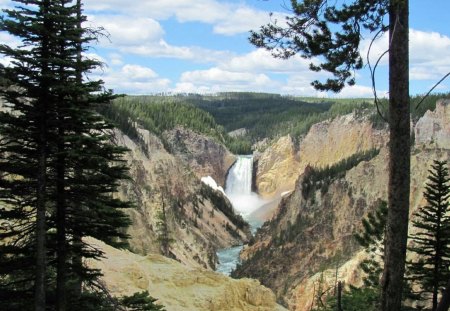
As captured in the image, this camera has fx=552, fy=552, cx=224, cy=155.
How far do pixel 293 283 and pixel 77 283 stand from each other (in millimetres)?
54278

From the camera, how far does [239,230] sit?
11869cm

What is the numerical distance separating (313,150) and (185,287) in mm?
138819

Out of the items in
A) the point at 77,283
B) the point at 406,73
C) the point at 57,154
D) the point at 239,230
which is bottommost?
the point at 239,230

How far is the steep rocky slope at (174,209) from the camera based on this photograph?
7412 cm

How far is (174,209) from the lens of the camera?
317 ft

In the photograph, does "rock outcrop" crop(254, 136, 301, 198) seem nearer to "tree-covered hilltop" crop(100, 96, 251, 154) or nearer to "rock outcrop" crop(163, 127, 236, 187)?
"rock outcrop" crop(163, 127, 236, 187)

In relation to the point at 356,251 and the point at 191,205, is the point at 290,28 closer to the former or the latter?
the point at 356,251

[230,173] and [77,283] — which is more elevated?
[77,283]

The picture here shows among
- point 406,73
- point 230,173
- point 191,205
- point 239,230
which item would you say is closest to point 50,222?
point 406,73

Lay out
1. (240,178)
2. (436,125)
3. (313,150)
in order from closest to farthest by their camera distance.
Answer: (436,125)
(313,150)
(240,178)

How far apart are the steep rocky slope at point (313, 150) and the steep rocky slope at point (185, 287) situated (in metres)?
119

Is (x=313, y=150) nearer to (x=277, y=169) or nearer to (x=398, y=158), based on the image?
(x=277, y=169)

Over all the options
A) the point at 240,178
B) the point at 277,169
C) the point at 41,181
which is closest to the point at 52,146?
the point at 41,181

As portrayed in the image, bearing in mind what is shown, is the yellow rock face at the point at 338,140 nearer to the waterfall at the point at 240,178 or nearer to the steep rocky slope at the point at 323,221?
the waterfall at the point at 240,178
